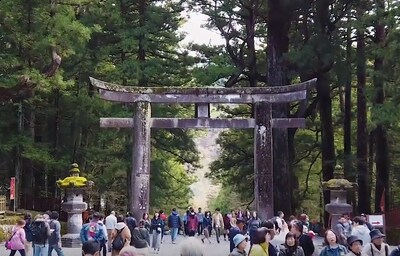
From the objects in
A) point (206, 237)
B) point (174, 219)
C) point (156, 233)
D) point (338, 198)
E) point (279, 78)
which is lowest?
point (206, 237)

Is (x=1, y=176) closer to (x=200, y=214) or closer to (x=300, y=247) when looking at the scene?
(x=200, y=214)

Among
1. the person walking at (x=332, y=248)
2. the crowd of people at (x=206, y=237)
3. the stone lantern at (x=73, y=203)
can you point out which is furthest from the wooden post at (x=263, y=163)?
the person walking at (x=332, y=248)

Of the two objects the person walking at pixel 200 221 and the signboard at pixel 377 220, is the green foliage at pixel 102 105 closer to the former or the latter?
the person walking at pixel 200 221

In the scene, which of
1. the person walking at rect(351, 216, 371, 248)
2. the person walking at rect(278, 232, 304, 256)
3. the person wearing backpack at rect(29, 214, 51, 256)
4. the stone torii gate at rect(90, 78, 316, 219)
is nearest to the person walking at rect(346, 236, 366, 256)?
the person walking at rect(278, 232, 304, 256)

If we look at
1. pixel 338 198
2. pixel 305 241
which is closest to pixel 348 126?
pixel 338 198

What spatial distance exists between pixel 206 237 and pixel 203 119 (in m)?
4.59

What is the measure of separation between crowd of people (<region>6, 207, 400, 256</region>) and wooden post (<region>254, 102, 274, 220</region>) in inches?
40.7

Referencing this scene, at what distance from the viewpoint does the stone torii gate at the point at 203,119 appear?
19.9 m

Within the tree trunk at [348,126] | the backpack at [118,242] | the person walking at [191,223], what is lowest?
the person walking at [191,223]

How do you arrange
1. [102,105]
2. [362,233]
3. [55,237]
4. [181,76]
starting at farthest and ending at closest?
1. [181,76]
2. [102,105]
3. [55,237]
4. [362,233]

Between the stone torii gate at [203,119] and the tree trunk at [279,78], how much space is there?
494cm

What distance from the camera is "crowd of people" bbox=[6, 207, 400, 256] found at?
7.43m

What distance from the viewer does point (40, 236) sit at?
1240 centimetres

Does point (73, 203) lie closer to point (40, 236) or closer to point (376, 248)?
point (40, 236)
